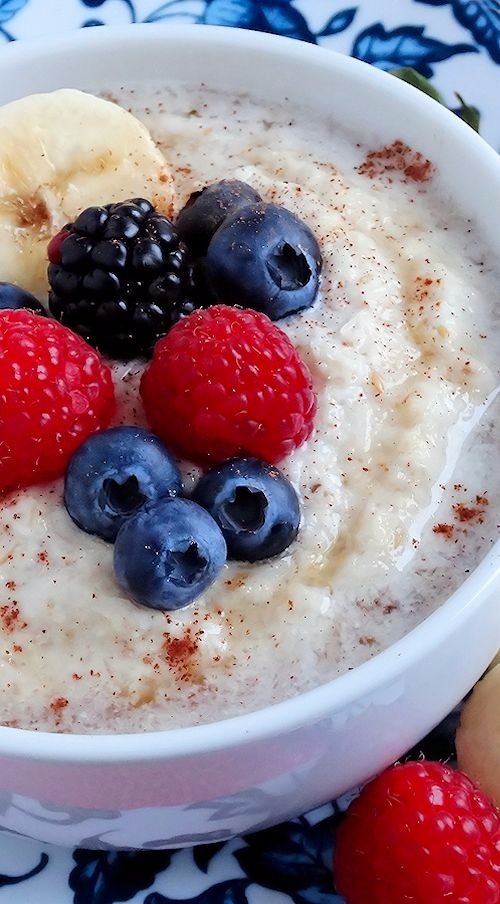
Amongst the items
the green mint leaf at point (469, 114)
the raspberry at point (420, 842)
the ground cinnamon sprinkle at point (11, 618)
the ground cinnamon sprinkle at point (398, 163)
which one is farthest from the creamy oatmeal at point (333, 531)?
the green mint leaf at point (469, 114)

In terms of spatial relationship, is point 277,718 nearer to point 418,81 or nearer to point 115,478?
point 115,478

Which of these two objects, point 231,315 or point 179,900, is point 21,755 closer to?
point 179,900

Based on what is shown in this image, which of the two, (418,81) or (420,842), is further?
(418,81)

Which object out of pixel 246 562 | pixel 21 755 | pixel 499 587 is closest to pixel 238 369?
pixel 246 562

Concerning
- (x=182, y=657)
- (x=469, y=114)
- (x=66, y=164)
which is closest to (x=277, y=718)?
(x=182, y=657)

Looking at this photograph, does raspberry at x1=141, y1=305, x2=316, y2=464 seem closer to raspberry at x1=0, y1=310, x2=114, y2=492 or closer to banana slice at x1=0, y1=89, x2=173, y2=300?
raspberry at x1=0, y1=310, x2=114, y2=492

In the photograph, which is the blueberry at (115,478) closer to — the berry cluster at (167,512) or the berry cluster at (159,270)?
the berry cluster at (167,512)
